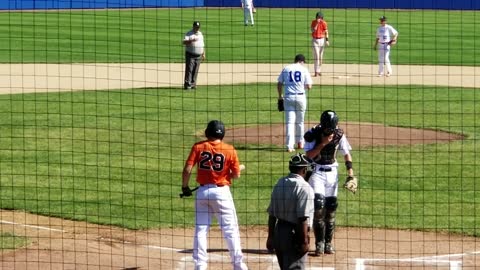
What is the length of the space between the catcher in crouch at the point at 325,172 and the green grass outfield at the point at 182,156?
5.63 ft

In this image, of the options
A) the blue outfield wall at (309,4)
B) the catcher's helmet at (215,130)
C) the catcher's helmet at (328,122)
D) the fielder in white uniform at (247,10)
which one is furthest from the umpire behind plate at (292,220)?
the blue outfield wall at (309,4)

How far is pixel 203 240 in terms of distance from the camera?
39.1 ft

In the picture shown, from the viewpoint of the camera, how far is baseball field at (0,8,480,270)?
1378cm

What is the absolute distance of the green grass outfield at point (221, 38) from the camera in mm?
36500

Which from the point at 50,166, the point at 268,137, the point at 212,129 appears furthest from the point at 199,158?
the point at 268,137

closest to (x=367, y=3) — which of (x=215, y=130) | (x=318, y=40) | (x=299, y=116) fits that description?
→ (x=318, y=40)

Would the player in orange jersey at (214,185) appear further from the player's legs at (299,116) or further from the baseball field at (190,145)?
the player's legs at (299,116)

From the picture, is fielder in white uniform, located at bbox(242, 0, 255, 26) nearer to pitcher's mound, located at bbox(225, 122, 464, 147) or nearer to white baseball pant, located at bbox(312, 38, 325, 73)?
white baseball pant, located at bbox(312, 38, 325, 73)

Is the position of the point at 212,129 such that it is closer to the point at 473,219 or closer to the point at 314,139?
the point at 314,139

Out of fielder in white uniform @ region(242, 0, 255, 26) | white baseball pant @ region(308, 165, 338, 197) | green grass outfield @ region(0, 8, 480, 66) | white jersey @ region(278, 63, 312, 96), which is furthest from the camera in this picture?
fielder in white uniform @ region(242, 0, 255, 26)

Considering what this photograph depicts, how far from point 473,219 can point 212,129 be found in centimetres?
480

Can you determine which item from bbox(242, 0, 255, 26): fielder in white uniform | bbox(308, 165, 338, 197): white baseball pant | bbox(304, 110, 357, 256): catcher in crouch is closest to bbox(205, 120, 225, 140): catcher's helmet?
bbox(304, 110, 357, 256): catcher in crouch

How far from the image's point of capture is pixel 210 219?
1205 cm

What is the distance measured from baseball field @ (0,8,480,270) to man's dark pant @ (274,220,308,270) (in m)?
2.28
